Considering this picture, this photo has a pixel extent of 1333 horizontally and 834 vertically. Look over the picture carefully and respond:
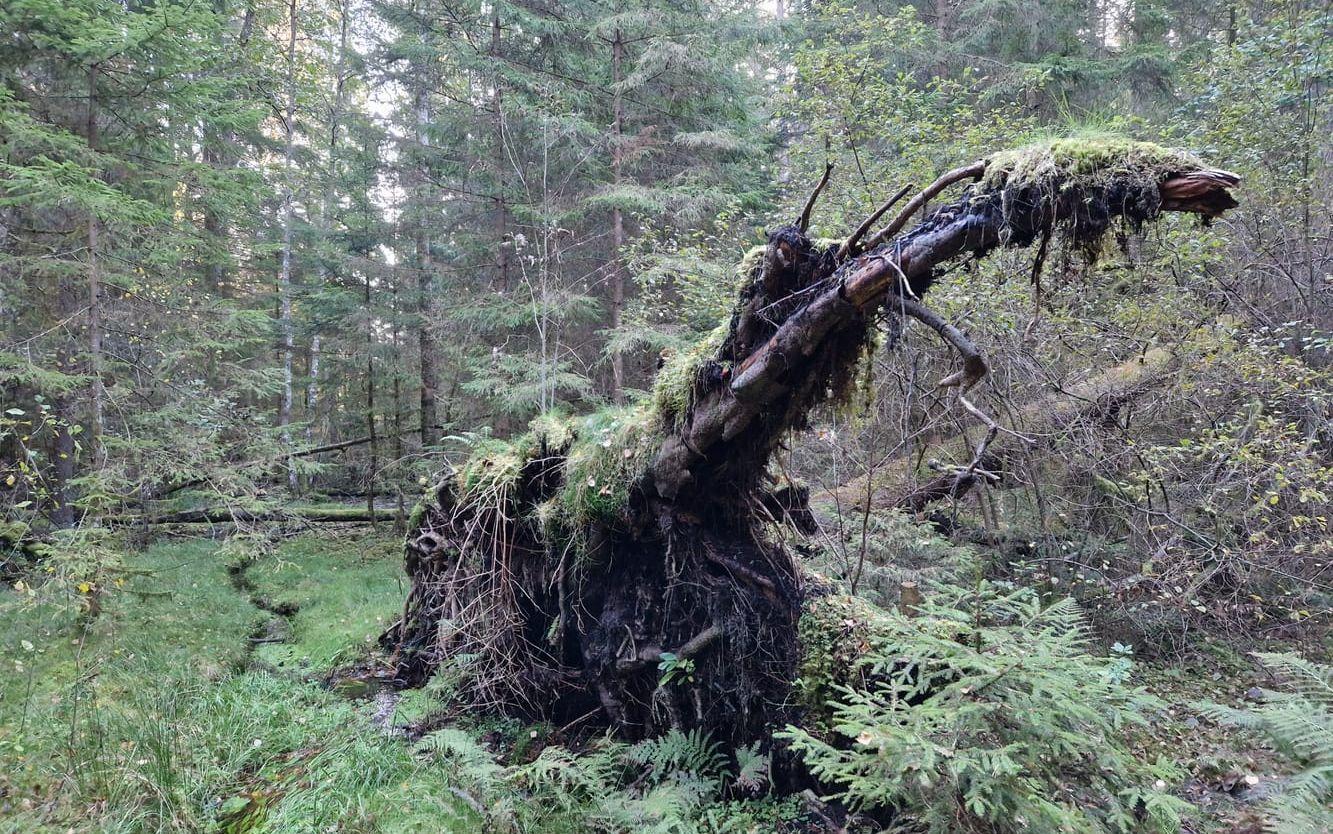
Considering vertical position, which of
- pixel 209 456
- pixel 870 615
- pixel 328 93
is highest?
pixel 328 93

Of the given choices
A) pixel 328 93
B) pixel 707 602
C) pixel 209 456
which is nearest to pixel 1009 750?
pixel 707 602

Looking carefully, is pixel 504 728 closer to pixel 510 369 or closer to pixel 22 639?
pixel 22 639

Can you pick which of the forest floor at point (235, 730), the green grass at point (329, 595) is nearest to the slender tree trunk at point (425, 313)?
the green grass at point (329, 595)

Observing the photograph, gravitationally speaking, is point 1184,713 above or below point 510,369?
below

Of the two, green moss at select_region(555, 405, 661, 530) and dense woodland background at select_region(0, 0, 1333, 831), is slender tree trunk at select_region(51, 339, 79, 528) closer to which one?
dense woodland background at select_region(0, 0, 1333, 831)

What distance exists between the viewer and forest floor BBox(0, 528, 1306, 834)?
12.2 feet

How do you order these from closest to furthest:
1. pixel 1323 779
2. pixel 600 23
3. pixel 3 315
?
pixel 1323 779 < pixel 3 315 < pixel 600 23

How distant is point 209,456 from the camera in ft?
23.4

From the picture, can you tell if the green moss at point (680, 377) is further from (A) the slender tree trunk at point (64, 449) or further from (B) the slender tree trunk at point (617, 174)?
(A) the slender tree trunk at point (64, 449)

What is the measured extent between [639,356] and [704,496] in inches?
311

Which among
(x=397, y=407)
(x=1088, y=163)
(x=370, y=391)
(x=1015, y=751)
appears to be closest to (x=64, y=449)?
(x=370, y=391)

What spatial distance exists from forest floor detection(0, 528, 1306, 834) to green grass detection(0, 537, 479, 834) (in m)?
0.01

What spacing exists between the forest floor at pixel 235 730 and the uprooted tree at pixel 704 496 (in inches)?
29.6

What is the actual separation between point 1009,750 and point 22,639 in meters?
8.66
